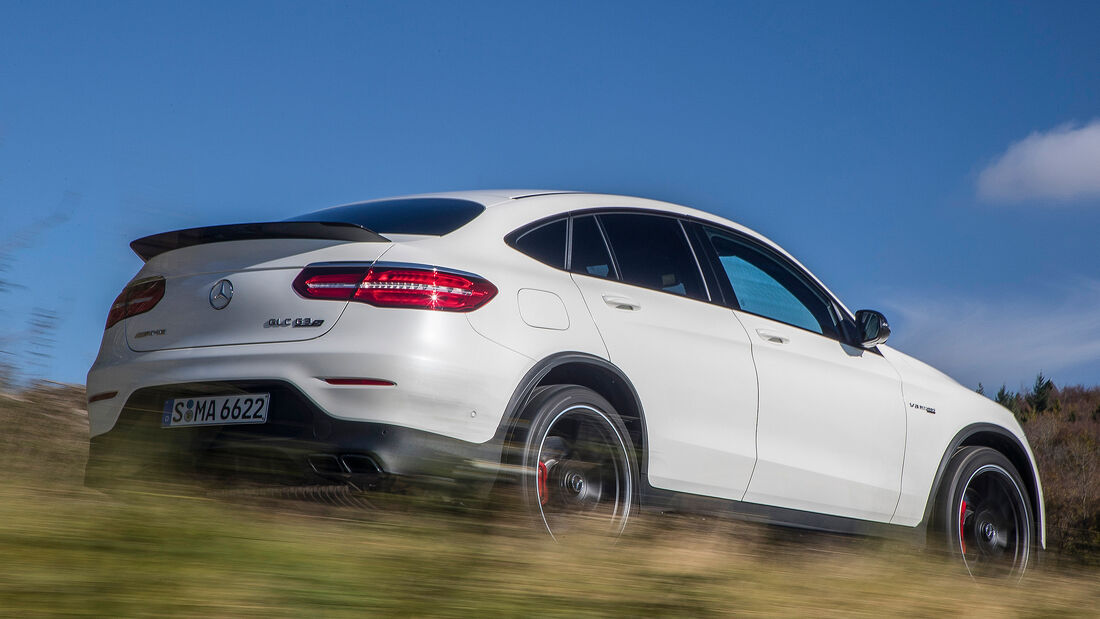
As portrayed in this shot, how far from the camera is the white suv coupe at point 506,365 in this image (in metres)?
3.89

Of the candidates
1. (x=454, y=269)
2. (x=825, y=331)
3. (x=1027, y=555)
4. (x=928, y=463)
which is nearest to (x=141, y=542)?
(x=454, y=269)

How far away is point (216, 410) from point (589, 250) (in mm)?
1776

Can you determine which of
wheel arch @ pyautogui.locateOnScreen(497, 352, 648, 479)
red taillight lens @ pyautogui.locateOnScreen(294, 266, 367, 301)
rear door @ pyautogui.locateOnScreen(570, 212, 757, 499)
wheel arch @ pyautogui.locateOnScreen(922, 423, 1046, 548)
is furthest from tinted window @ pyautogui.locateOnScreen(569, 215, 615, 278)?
wheel arch @ pyautogui.locateOnScreen(922, 423, 1046, 548)

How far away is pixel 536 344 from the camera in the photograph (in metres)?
4.21

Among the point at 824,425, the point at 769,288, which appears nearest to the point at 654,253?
the point at 769,288

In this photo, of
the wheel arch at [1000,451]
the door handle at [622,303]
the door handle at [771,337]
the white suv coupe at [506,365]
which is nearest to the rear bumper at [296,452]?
the white suv coupe at [506,365]

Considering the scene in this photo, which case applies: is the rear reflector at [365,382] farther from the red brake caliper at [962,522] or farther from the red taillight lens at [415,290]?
the red brake caliper at [962,522]

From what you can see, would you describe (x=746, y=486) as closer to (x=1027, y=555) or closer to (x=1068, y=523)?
(x=1027, y=555)

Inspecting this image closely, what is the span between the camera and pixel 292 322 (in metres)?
3.99

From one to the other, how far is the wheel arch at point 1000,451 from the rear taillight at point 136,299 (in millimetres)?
4318

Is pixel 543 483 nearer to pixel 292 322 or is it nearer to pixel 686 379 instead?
pixel 686 379

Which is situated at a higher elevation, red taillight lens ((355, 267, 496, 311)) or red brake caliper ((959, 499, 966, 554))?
red taillight lens ((355, 267, 496, 311))

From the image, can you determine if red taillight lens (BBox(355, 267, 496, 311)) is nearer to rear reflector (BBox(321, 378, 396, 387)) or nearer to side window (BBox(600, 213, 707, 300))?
rear reflector (BBox(321, 378, 396, 387))

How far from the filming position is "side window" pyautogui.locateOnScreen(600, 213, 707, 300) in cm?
495
